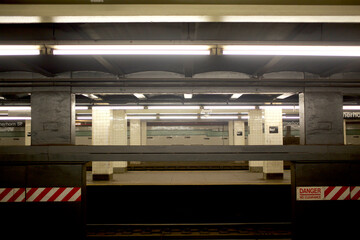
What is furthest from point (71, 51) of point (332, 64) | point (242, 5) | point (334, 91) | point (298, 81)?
point (334, 91)

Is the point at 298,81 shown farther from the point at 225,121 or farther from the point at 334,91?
the point at 225,121

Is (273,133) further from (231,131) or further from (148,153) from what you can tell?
(148,153)

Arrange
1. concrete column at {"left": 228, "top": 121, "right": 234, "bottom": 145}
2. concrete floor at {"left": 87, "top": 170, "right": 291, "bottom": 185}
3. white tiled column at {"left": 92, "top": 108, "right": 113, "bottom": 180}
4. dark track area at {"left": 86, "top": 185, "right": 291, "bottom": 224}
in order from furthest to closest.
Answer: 1. concrete column at {"left": 228, "top": 121, "right": 234, "bottom": 145}
2. white tiled column at {"left": 92, "top": 108, "right": 113, "bottom": 180}
3. concrete floor at {"left": 87, "top": 170, "right": 291, "bottom": 185}
4. dark track area at {"left": 86, "top": 185, "right": 291, "bottom": 224}

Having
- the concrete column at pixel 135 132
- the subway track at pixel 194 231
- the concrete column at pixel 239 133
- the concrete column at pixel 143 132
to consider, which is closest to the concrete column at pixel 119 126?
the concrete column at pixel 135 132

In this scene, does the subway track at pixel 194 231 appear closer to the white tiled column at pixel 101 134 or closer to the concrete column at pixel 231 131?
the white tiled column at pixel 101 134

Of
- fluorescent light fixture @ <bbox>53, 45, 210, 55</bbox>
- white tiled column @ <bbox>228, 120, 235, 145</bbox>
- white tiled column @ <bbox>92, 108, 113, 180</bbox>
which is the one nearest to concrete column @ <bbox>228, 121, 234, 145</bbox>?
white tiled column @ <bbox>228, 120, 235, 145</bbox>

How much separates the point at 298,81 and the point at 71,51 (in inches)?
168

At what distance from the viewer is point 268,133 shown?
8.92 metres

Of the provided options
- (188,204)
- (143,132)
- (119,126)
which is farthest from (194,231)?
(143,132)

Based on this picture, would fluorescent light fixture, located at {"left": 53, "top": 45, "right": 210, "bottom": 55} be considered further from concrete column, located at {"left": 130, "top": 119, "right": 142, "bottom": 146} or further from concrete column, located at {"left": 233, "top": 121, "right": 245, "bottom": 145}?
concrete column, located at {"left": 233, "top": 121, "right": 245, "bottom": 145}

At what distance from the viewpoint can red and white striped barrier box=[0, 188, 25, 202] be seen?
154 inches

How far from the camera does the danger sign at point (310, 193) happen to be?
4070mm

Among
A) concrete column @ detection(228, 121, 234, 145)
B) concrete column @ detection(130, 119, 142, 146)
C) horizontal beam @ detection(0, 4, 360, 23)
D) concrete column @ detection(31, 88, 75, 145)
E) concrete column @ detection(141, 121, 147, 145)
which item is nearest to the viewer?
horizontal beam @ detection(0, 4, 360, 23)

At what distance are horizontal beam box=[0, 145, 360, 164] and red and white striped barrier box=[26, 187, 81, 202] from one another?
0.55 metres
